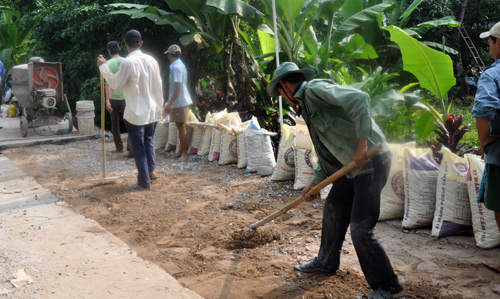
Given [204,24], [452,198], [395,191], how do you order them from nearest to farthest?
[452,198] < [395,191] < [204,24]

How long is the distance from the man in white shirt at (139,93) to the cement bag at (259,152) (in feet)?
4.22

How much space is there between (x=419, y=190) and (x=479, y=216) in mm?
561

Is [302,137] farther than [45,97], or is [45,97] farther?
[45,97]

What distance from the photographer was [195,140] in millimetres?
7973

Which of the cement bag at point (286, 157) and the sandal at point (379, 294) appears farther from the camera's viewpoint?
the cement bag at point (286, 157)

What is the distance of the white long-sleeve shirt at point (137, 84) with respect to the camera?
18.9 feet

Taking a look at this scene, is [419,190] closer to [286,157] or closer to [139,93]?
[286,157]

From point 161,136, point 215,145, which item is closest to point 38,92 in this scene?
point 161,136

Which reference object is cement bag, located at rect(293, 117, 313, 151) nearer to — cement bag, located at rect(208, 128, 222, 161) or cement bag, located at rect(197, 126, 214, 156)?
cement bag, located at rect(208, 128, 222, 161)

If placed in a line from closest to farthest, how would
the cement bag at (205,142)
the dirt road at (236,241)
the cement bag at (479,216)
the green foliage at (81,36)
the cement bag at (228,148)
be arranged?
the dirt road at (236,241) < the cement bag at (479,216) < the cement bag at (228,148) < the cement bag at (205,142) < the green foliage at (81,36)

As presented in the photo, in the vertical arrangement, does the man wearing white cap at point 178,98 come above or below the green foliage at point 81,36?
below

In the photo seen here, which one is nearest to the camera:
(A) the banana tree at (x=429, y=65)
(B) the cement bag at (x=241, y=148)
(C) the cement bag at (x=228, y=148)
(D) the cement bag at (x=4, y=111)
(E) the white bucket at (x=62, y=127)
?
(A) the banana tree at (x=429, y=65)

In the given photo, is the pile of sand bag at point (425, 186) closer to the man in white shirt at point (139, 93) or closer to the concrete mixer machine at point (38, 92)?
the man in white shirt at point (139, 93)

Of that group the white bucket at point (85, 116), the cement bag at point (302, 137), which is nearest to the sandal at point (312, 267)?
the cement bag at point (302, 137)
